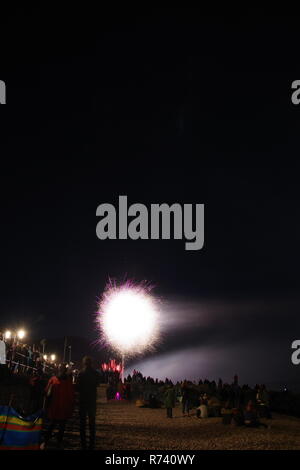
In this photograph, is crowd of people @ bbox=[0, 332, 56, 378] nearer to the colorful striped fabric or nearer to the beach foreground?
the beach foreground

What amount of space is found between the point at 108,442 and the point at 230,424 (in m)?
7.52

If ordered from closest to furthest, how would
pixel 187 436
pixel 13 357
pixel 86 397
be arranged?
1. pixel 86 397
2. pixel 187 436
3. pixel 13 357

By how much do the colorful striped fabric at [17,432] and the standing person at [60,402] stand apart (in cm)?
155

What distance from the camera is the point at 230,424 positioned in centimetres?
1856

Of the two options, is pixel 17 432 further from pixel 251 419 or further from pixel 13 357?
pixel 13 357

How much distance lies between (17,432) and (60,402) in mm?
2112

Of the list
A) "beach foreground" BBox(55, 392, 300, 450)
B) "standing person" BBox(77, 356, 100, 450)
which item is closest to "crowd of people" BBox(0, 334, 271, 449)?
"standing person" BBox(77, 356, 100, 450)

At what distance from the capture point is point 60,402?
11477mm

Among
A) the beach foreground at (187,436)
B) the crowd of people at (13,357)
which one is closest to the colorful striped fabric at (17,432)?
the beach foreground at (187,436)

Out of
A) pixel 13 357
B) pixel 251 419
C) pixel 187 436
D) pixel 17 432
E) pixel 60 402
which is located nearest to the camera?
pixel 17 432

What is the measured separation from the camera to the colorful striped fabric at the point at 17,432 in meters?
9.22

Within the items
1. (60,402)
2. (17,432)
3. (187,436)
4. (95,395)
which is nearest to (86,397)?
(95,395)

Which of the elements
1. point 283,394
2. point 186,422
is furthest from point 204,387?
point 283,394

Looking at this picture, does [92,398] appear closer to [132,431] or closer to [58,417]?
[58,417]
